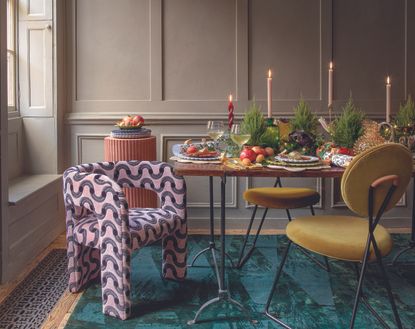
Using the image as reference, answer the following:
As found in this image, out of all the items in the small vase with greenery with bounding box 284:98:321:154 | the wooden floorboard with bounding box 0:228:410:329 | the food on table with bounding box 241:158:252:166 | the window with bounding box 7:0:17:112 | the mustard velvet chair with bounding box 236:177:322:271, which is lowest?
the wooden floorboard with bounding box 0:228:410:329

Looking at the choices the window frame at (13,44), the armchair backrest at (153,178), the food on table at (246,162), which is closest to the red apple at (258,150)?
the food on table at (246,162)

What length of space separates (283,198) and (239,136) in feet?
2.29

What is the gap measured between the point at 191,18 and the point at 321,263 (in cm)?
217

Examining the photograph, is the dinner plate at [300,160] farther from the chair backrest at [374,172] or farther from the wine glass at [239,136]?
the chair backrest at [374,172]

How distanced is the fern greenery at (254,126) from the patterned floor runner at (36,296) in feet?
4.49

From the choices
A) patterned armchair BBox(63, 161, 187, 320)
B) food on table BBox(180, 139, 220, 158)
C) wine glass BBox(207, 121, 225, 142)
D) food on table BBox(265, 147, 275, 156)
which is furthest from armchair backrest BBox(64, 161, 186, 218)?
food on table BBox(265, 147, 275, 156)

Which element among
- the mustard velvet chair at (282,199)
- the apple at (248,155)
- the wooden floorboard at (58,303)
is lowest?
the wooden floorboard at (58,303)

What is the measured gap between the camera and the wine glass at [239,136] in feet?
8.73

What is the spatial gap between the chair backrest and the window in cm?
285

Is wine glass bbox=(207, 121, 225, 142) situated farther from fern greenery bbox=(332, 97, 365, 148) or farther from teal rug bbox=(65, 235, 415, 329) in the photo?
teal rug bbox=(65, 235, 415, 329)

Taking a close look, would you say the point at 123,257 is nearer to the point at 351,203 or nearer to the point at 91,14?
the point at 351,203

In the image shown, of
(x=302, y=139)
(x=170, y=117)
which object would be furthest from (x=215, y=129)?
(x=170, y=117)

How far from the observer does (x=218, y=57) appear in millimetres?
4242

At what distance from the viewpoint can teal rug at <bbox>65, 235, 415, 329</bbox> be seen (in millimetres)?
2541
